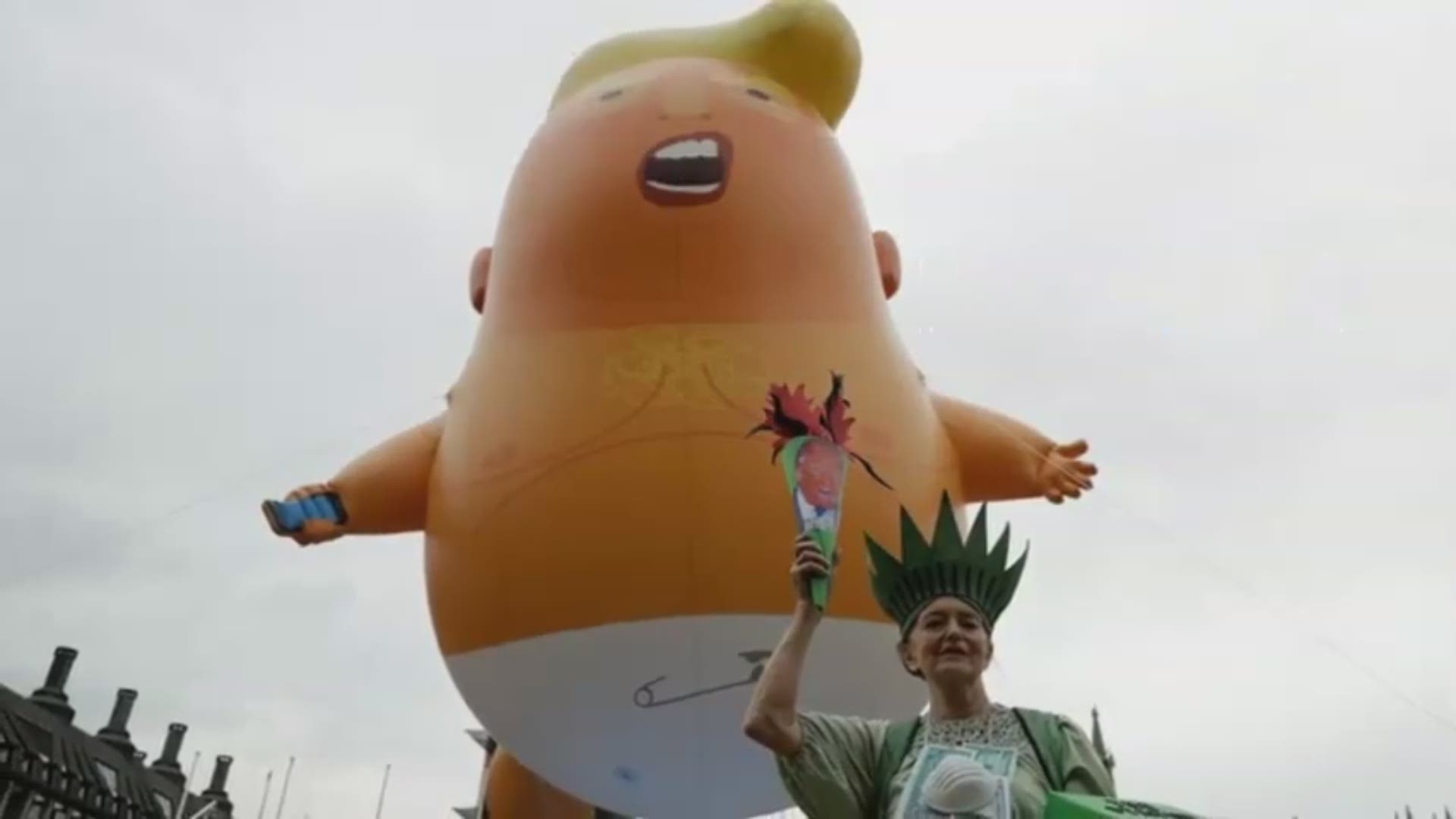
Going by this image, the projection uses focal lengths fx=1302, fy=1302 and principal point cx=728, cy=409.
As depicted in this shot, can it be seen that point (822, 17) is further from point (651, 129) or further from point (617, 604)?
point (617, 604)

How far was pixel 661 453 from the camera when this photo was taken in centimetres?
533

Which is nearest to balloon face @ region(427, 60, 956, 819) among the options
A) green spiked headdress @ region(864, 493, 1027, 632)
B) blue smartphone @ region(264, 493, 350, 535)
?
blue smartphone @ region(264, 493, 350, 535)

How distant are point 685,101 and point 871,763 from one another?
396cm

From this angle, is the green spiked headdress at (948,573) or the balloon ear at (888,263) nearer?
the green spiked headdress at (948,573)

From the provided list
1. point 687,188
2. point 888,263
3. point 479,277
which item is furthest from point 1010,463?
point 479,277

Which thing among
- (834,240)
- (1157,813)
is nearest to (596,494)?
(834,240)

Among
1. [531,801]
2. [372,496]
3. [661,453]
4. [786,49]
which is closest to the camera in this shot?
[661,453]

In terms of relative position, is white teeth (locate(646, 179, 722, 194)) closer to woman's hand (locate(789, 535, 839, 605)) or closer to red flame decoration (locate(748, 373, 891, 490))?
red flame decoration (locate(748, 373, 891, 490))

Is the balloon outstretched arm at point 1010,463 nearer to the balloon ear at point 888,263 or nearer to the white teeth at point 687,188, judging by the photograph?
the balloon ear at point 888,263

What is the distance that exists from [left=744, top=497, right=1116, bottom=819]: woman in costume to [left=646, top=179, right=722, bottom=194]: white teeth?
124 inches

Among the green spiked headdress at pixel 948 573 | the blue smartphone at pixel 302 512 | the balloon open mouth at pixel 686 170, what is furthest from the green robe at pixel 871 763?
the blue smartphone at pixel 302 512

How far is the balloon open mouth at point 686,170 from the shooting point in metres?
5.80

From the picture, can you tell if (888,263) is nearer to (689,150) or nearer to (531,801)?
(689,150)

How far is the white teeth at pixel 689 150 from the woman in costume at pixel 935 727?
3.26 m
